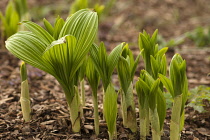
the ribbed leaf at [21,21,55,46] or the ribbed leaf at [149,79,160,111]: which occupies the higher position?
the ribbed leaf at [21,21,55,46]

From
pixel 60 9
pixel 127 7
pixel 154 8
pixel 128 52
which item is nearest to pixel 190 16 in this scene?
pixel 154 8

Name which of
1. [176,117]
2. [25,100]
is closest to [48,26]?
[25,100]

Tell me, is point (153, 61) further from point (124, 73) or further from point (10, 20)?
point (10, 20)

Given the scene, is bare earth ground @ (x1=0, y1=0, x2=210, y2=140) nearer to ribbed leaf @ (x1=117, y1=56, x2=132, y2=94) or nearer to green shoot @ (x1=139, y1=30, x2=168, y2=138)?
green shoot @ (x1=139, y1=30, x2=168, y2=138)

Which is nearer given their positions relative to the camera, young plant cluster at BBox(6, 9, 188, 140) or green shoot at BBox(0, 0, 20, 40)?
young plant cluster at BBox(6, 9, 188, 140)

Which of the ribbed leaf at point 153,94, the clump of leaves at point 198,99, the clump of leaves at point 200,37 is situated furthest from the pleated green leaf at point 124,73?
the clump of leaves at point 200,37

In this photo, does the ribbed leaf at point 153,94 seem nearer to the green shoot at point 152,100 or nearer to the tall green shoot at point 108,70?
the green shoot at point 152,100

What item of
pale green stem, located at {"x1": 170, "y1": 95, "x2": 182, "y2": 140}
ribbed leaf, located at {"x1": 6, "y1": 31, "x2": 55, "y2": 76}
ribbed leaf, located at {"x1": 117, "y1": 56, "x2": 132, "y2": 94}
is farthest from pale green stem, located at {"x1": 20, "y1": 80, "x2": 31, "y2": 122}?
pale green stem, located at {"x1": 170, "y1": 95, "x2": 182, "y2": 140}
